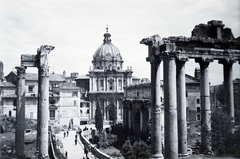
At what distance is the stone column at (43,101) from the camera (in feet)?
58.0

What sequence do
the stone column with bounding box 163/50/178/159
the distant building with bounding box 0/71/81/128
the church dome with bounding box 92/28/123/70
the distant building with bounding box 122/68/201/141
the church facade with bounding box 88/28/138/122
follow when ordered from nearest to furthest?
the stone column with bounding box 163/50/178/159, the distant building with bounding box 122/68/201/141, the distant building with bounding box 0/71/81/128, the church facade with bounding box 88/28/138/122, the church dome with bounding box 92/28/123/70

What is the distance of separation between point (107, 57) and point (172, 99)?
1963 inches

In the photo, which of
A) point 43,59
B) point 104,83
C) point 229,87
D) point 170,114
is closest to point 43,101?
point 43,59

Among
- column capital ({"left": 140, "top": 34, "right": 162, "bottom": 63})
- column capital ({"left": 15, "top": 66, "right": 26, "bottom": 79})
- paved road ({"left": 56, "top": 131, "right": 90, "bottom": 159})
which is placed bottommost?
paved road ({"left": 56, "top": 131, "right": 90, "bottom": 159})

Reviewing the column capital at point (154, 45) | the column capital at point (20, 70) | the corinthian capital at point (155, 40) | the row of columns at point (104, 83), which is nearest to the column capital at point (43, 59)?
the column capital at point (20, 70)

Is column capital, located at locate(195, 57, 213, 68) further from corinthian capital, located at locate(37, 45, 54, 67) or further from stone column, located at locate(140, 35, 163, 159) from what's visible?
corinthian capital, located at locate(37, 45, 54, 67)

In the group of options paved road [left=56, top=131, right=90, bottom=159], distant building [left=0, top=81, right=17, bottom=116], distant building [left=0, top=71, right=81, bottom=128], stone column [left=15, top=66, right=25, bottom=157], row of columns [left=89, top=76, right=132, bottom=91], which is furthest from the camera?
row of columns [left=89, top=76, right=132, bottom=91]

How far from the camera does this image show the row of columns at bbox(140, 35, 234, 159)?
13.8 meters

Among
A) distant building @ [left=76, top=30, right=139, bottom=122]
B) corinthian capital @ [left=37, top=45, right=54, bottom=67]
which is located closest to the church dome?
distant building @ [left=76, top=30, right=139, bottom=122]

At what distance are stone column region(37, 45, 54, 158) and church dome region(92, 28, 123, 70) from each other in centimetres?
4318

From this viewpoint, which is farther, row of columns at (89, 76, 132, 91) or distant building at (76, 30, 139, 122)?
row of columns at (89, 76, 132, 91)

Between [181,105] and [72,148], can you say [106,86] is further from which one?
[181,105]

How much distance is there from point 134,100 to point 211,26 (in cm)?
2470

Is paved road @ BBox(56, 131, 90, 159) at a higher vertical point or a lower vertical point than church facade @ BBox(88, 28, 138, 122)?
lower
